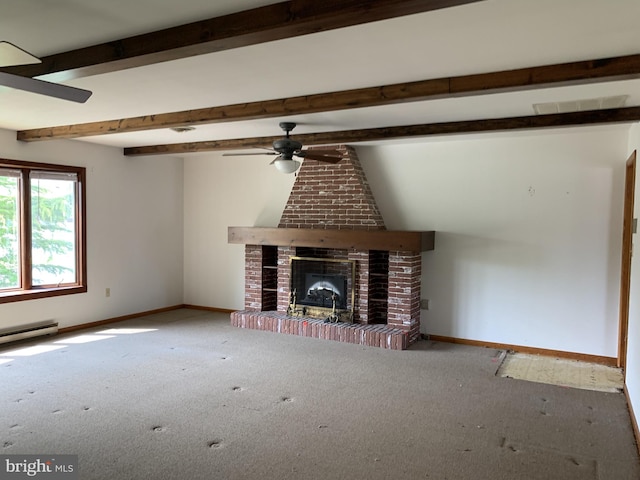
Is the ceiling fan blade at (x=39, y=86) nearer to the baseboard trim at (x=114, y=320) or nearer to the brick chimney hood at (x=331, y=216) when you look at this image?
the brick chimney hood at (x=331, y=216)

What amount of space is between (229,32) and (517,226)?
13.8 ft

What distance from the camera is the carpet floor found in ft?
9.06

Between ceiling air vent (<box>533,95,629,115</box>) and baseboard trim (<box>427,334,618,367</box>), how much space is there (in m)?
2.63

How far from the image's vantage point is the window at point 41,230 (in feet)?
17.5

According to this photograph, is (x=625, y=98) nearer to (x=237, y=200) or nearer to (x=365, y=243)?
(x=365, y=243)

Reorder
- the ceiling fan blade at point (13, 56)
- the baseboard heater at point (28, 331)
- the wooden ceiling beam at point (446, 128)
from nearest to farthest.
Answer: the ceiling fan blade at point (13, 56) → the wooden ceiling beam at point (446, 128) → the baseboard heater at point (28, 331)

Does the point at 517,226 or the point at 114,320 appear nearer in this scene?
the point at 517,226

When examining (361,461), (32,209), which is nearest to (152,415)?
(361,461)

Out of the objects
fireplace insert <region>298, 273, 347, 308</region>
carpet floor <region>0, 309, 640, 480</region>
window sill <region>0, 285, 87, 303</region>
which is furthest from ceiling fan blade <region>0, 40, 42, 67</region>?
fireplace insert <region>298, 273, 347, 308</region>

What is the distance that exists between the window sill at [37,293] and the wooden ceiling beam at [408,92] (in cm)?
220

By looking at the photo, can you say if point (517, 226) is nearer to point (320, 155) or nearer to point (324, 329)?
point (320, 155)

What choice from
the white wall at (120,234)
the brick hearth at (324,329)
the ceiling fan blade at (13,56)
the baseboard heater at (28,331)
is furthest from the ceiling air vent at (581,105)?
the baseboard heater at (28,331)

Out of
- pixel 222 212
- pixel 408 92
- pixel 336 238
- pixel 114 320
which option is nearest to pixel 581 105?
pixel 408 92

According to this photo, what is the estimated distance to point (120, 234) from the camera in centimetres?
655
